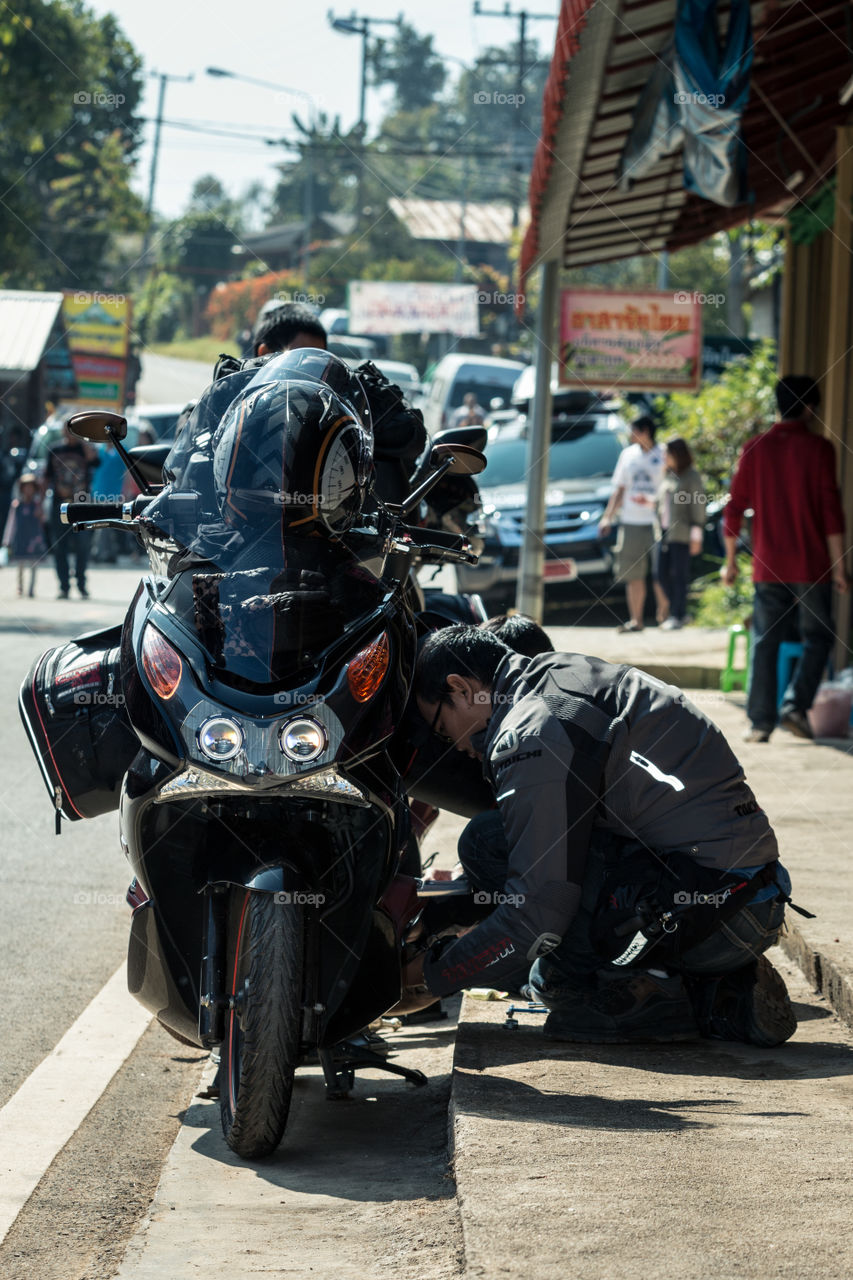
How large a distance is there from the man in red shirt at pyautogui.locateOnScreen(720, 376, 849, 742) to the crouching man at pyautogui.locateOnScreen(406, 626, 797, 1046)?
4.63 metres

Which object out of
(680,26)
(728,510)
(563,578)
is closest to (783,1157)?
(680,26)

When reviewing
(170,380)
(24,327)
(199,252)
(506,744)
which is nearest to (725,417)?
(506,744)

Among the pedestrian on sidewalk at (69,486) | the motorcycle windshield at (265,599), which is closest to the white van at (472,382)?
the pedestrian on sidewalk at (69,486)

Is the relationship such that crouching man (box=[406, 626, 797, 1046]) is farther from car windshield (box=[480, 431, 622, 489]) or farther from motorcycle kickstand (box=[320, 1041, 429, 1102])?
car windshield (box=[480, 431, 622, 489])

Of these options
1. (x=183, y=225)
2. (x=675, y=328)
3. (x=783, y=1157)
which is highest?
(x=183, y=225)

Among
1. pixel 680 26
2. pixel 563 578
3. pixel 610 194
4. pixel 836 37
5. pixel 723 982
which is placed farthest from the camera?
pixel 563 578

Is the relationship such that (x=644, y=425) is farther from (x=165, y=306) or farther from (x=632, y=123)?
(x=165, y=306)

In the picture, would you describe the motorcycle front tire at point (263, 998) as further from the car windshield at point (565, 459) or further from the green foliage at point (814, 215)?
the car windshield at point (565, 459)

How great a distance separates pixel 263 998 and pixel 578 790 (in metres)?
0.89

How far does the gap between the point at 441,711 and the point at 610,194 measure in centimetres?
747

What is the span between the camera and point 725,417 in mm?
17516

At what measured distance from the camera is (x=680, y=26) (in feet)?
23.4

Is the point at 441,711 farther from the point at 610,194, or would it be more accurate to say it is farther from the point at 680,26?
the point at 610,194

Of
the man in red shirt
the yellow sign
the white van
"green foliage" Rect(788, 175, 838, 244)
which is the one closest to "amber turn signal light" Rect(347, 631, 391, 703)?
the man in red shirt
